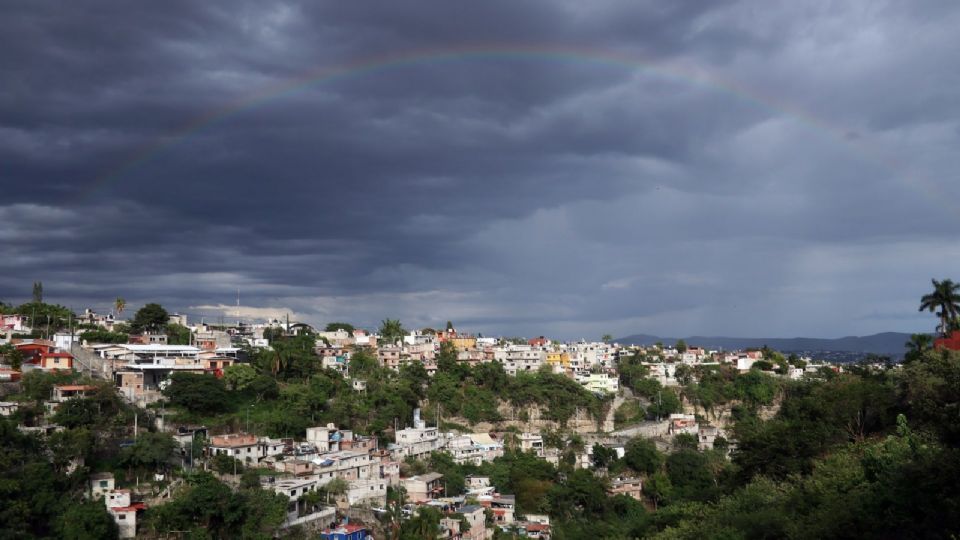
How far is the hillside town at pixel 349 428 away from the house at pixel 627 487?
0.32 feet

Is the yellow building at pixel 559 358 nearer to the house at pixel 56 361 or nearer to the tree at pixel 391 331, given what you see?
the tree at pixel 391 331

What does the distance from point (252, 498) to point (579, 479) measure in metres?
18.4

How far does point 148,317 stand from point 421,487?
28519 mm

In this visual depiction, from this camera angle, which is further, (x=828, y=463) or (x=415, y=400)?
(x=415, y=400)

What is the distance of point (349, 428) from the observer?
43438 millimetres

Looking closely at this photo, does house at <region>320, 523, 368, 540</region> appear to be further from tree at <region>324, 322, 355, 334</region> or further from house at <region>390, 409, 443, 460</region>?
tree at <region>324, 322, 355, 334</region>

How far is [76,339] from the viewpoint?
4716 cm

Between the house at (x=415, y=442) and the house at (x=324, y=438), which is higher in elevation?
the house at (x=324, y=438)

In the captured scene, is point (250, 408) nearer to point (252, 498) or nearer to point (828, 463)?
point (252, 498)

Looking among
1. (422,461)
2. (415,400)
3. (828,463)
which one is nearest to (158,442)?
(422,461)

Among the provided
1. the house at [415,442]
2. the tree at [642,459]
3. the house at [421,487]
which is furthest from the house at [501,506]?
the tree at [642,459]

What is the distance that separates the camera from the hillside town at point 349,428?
1281 inches

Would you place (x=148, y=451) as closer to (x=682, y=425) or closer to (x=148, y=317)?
(x=148, y=317)

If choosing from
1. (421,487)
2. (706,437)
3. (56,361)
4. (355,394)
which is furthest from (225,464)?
(706,437)
